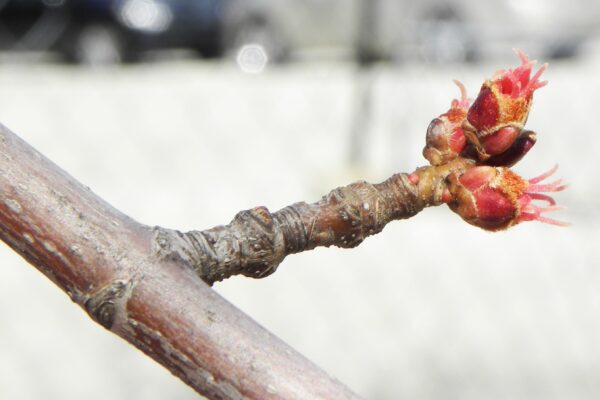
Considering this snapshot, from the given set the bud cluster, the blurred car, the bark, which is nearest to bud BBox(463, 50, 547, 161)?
the bud cluster

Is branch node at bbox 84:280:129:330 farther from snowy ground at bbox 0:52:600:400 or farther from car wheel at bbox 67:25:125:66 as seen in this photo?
car wheel at bbox 67:25:125:66

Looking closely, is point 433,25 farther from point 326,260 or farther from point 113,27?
point 326,260

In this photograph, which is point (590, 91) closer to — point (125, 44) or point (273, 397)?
point (125, 44)

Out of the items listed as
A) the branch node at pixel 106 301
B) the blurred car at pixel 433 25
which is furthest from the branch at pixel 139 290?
the blurred car at pixel 433 25

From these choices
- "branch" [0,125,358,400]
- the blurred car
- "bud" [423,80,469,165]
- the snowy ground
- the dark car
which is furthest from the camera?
the dark car

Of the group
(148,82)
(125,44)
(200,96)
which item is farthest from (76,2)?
(200,96)

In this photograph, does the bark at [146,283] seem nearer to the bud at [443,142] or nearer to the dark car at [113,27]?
the bud at [443,142]

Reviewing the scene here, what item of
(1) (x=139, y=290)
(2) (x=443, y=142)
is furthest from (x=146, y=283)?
(2) (x=443, y=142)
